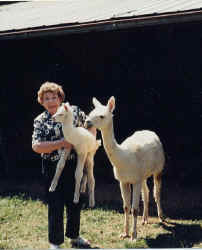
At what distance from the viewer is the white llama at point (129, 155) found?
208 inches

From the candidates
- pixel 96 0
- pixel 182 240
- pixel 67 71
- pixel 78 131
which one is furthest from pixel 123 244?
pixel 96 0

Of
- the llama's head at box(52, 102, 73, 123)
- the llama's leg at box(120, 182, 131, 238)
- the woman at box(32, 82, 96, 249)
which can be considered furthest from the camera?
the llama's leg at box(120, 182, 131, 238)

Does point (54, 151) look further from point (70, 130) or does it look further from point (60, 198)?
point (60, 198)

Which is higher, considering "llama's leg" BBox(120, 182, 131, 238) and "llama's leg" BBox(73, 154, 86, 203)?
"llama's leg" BBox(73, 154, 86, 203)

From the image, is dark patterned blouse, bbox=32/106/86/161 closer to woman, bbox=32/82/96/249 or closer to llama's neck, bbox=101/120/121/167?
woman, bbox=32/82/96/249

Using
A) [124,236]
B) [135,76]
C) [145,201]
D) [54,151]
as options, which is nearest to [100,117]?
[54,151]

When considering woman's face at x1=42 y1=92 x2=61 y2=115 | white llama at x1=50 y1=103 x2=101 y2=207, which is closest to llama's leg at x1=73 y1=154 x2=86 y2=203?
white llama at x1=50 y1=103 x2=101 y2=207

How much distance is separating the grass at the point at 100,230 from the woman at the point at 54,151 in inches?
20.3

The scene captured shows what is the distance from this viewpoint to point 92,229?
653 centimetres

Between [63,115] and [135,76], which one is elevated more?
[135,76]

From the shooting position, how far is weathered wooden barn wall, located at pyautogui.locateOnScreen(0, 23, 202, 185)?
8.48 m

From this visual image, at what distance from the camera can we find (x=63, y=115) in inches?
193

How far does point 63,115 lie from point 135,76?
4.20 m

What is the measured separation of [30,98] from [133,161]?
5018 mm
